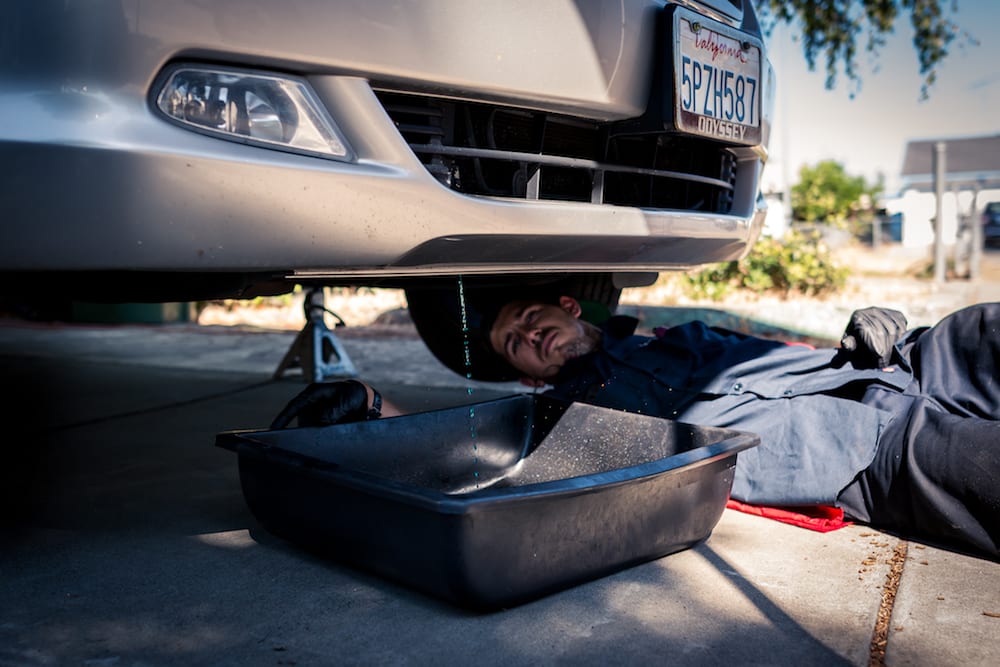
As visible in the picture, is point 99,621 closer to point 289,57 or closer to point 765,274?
point 289,57

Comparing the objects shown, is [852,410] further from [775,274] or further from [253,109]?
[775,274]

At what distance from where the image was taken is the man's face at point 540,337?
2434 mm

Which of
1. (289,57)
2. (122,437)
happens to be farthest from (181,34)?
(122,437)

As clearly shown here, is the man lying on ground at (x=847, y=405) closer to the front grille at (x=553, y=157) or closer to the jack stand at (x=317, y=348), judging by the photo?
the front grille at (x=553, y=157)

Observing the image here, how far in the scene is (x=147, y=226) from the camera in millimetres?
1244

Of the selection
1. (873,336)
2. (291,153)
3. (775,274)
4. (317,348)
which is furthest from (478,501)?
(775,274)

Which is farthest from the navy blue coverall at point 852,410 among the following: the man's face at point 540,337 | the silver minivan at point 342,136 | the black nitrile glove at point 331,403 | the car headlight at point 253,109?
the car headlight at point 253,109

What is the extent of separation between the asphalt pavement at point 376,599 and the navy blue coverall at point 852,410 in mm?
78

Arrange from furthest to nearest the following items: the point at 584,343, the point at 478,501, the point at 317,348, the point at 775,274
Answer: the point at 775,274
the point at 317,348
the point at 584,343
the point at 478,501

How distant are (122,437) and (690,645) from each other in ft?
6.62

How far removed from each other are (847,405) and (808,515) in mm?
262

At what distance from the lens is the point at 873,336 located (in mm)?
1986

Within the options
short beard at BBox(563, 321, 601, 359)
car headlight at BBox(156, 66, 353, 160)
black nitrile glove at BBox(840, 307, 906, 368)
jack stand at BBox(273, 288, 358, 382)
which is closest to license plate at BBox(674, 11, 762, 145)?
black nitrile glove at BBox(840, 307, 906, 368)

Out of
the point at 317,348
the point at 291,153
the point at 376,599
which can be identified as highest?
the point at 291,153
